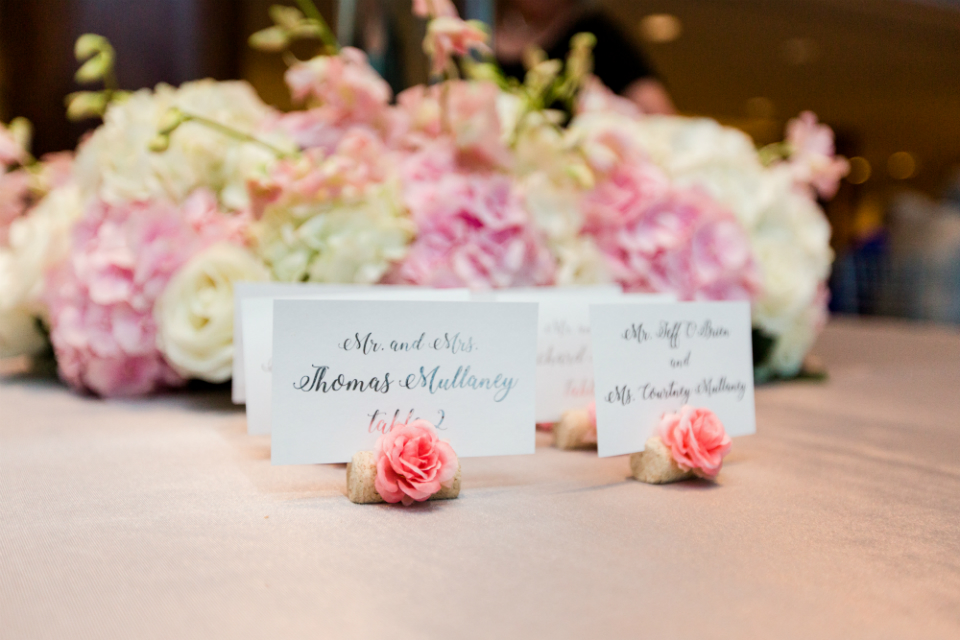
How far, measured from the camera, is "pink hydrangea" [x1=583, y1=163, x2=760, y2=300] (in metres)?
0.93

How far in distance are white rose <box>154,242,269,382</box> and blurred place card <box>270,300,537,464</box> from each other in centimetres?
26

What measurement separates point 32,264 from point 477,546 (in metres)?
0.78

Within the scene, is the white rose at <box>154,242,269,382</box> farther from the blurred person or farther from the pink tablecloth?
the blurred person

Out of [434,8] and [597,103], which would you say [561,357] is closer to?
[434,8]

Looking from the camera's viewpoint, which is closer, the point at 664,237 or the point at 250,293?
the point at 250,293

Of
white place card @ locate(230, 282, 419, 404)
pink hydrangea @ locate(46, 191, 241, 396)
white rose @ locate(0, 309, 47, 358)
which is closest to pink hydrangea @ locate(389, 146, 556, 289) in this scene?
white place card @ locate(230, 282, 419, 404)

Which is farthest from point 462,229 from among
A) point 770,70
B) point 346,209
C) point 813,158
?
point 770,70

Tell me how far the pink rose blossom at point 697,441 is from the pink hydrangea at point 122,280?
54 cm

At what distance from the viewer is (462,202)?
81cm

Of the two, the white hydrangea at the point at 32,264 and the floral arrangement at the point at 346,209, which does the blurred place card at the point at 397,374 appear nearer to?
the floral arrangement at the point at 346,209

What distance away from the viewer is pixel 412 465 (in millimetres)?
495

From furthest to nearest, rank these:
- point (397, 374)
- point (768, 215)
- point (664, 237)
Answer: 1. point (768, 215)
2. point (664, 237)
3. point (397, 374)

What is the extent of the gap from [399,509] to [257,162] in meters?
0.49

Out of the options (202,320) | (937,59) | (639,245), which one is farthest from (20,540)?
(937,59)
